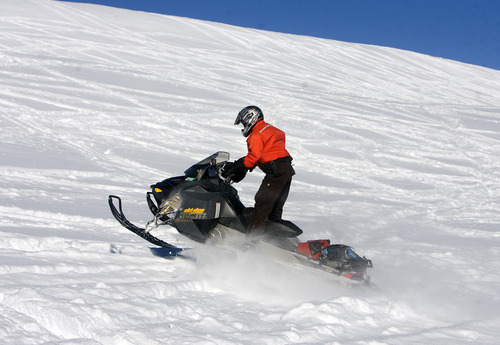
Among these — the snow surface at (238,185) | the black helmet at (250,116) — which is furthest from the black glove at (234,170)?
the snow surface at (238,185)

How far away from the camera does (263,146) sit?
4809mm

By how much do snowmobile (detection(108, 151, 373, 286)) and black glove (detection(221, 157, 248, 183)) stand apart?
5cm

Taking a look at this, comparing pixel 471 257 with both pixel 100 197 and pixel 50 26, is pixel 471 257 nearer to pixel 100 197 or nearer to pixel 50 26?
pixel 100 197

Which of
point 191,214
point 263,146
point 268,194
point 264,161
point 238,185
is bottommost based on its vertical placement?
point 191,214

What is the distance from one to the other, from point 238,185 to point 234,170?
4496 mm

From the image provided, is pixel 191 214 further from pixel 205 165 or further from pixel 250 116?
pixel 250 116

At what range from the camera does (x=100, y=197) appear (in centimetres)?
730

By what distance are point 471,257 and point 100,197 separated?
16.4 ft

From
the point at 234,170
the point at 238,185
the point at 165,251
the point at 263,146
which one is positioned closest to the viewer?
the point at 263,146

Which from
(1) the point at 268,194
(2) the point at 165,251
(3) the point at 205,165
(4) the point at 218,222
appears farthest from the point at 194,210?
(2) the point at 165,251

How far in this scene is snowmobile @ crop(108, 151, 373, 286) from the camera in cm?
478

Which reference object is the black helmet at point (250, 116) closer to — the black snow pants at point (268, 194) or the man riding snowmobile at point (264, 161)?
the man riding snowmobile at point (264, 161)

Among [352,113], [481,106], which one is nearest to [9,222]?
[352,113]

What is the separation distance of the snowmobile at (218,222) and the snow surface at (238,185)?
0.17 m
